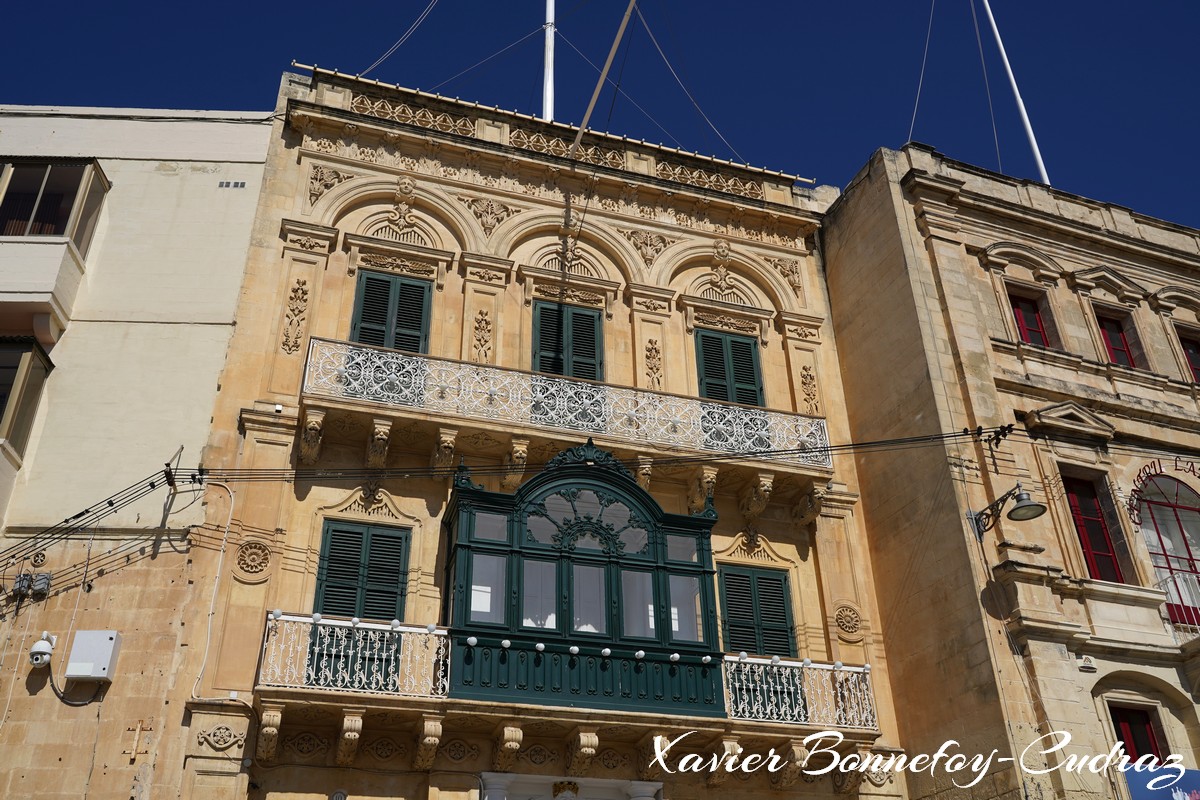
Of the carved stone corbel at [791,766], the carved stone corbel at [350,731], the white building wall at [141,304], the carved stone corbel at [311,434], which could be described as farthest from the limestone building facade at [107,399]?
the carved stone corbel at [791,766]

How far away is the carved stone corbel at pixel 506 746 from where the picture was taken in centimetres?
1217

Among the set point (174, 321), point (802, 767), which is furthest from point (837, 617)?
point (174, 321)

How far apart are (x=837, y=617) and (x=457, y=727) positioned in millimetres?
5944

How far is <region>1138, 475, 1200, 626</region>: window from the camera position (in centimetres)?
1535

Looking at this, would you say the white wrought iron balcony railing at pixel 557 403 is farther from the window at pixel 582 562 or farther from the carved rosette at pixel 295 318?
the window at pixel 582 562

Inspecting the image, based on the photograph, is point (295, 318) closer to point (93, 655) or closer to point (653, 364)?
point (93, 655)

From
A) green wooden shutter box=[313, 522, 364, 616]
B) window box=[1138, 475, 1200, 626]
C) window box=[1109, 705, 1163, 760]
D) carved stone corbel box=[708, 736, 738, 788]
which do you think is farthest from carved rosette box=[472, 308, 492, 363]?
window box=[1138, 475, 1200, 626]

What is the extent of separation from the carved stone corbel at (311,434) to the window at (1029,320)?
1143 centimetres

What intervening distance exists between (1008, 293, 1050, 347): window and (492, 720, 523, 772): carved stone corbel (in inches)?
424

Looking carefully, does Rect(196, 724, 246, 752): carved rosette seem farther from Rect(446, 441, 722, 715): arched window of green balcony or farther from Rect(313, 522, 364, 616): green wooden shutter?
Rect(446, 441, 722, 715): arched window of green balcony

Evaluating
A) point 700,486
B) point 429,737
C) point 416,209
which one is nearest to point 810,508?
point 700,486

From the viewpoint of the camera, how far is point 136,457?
13.3 m

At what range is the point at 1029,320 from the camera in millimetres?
17891

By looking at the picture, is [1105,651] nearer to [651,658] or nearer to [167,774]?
[651,658]
